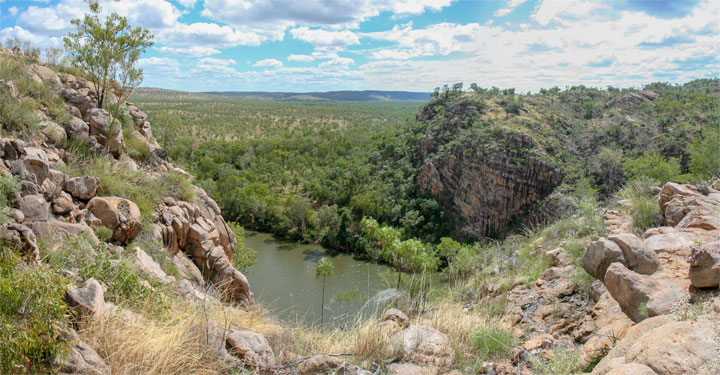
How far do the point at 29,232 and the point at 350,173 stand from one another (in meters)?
48.9

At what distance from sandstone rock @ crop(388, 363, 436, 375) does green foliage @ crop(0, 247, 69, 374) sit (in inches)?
120

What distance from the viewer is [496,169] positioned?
43344 millimetres

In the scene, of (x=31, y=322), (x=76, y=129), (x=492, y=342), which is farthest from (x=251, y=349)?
(x=76, y=129)

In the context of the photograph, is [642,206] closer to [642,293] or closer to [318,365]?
[642,293]

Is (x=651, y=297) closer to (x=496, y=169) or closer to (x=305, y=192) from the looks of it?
(x=496, y=169)

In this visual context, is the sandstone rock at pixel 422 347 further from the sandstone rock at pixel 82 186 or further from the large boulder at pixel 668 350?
the sandstone rock at pixel 82 186

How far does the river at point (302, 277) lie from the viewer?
28.0m

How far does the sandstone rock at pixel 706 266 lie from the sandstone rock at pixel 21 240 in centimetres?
759

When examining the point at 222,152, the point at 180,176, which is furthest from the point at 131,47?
the point at 222,152

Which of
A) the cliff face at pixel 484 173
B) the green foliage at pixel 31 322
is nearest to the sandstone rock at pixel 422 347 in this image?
the green foliage at pixel 31 322

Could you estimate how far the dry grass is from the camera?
11.7ft

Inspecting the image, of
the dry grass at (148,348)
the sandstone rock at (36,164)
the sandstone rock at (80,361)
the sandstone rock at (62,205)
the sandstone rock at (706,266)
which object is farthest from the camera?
the sandstone rock at (62,205)

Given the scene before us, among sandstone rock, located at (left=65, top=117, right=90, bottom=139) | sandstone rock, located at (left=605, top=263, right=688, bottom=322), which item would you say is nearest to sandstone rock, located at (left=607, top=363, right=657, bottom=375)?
sandstone rock, located at (left=605, top=263, right=688, bottom=322)

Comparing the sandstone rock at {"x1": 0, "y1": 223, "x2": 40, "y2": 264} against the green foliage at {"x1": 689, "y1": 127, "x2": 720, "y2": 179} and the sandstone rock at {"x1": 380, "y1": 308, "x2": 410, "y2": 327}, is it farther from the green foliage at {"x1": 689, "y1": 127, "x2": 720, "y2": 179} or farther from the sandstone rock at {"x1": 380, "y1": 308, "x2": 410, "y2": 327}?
the green foliage at {"x1": 689, "y1": 127, "x2": 720, "y2": 179}
